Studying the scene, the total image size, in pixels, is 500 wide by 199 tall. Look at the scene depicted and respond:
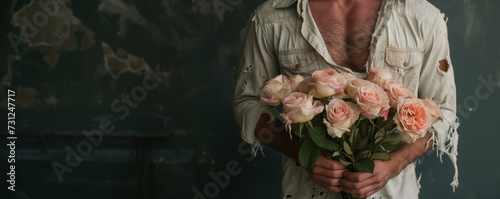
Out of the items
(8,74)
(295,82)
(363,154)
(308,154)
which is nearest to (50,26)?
(8,74)

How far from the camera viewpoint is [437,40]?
73.0 inches

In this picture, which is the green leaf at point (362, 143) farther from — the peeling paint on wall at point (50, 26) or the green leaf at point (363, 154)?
the peeling paint on wall at point (50, 26)

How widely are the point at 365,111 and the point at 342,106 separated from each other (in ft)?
0.23

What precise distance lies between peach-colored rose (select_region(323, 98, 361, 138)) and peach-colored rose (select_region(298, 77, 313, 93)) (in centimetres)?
10

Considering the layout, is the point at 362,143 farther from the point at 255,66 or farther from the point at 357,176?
the point at 255,66

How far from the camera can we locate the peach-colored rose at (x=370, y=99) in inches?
53.8

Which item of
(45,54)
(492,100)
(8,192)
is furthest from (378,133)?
(8,192)

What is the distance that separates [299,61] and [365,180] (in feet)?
2.00

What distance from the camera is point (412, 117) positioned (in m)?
1.39

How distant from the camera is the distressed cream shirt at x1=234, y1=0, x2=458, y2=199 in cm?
183

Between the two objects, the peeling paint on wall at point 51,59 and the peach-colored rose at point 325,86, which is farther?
the peeling paint on wall at point 51,59

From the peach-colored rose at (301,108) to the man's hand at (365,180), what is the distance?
0.93 feet

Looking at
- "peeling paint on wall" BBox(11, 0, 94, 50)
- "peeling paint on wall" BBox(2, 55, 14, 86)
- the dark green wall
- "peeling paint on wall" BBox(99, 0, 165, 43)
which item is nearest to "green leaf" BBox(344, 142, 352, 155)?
the dark green wall

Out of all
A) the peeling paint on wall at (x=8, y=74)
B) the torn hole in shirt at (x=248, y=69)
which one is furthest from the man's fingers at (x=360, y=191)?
the peeling paint on wall at (x=8, y=74)
